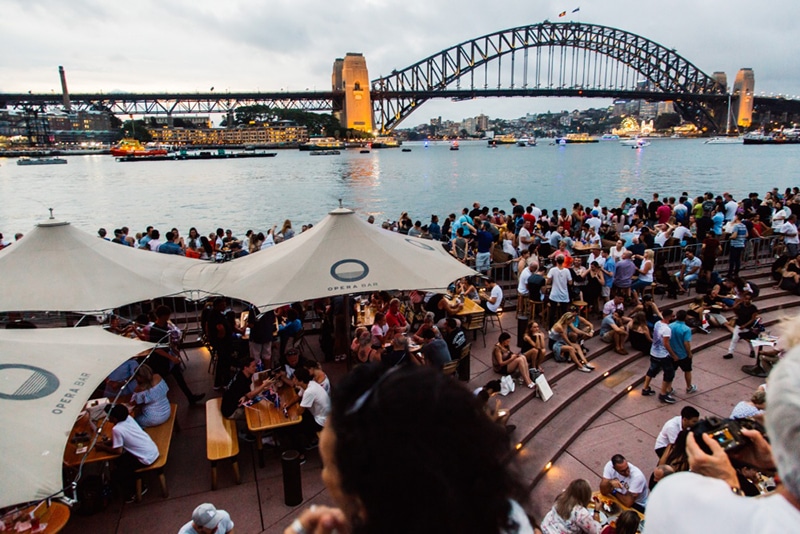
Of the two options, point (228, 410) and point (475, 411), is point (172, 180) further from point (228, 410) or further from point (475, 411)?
point (475, 411)

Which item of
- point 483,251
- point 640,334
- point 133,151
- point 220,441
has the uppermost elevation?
point 133,151

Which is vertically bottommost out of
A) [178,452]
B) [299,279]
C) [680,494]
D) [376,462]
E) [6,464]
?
[178,452]

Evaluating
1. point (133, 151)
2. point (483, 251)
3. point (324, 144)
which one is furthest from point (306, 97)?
point (483, 251)

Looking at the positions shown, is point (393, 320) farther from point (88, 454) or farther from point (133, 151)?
point (133, 151)

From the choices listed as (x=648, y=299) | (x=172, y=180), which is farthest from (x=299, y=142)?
(x=648, y=299)

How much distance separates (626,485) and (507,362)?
8.87 feet

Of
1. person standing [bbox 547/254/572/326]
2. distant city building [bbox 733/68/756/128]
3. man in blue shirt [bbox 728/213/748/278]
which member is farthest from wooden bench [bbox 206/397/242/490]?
distant city building [bbox 733/68/756/128]

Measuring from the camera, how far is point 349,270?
602 cm

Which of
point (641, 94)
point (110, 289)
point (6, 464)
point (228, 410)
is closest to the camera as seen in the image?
point (6, 464)

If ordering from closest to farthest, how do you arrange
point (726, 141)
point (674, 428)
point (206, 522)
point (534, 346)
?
point (206, 522) < point (674, 428) < point (534, 346) < point (726, 141)

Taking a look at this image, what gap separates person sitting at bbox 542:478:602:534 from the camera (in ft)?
14.0

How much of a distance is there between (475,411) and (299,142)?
6794 inches

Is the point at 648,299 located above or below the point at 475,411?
below

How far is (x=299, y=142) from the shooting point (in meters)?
165
